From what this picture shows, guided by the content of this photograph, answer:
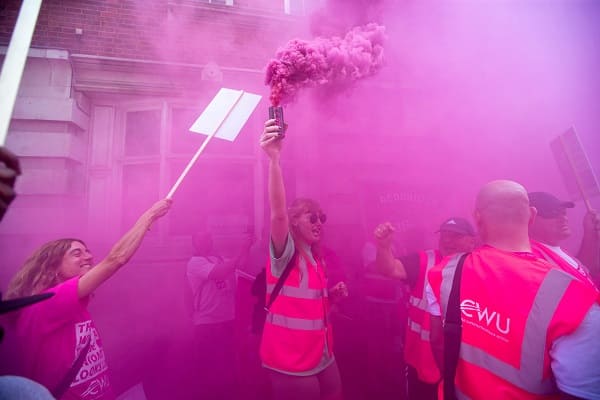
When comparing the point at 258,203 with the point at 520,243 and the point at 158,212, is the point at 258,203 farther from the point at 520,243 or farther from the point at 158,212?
the point at 520,243

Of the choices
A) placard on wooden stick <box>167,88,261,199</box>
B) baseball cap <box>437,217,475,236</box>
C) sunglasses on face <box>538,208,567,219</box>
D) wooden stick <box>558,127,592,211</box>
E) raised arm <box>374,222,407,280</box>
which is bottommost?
raised arm <box>374,222,407,280</box>

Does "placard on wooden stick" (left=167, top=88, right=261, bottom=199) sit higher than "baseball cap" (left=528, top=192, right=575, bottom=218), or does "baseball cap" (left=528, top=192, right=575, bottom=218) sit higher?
"placard on wooden stick" (left=167, top=88, right=261, bottom=199)

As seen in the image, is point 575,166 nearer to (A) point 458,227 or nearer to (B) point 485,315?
(A) point 458,227

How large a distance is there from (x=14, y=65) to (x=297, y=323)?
6.19ft

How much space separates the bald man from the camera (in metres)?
1.11

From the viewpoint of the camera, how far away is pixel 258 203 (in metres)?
4.33

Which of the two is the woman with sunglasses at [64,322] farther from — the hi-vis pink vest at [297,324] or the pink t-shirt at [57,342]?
the hi-vis pink vest at [297,324]

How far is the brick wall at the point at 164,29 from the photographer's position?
12.8 ft

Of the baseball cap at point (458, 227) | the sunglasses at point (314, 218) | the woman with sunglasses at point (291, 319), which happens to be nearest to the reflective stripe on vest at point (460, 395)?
the woman with sunglasses at point (291, 319)

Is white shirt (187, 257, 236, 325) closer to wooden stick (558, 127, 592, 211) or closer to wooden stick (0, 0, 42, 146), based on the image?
wooden stick (0, 0, 42, 146)

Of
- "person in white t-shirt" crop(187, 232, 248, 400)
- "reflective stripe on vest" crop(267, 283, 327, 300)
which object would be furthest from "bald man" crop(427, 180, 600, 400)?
"person in white t-shirt" crop(187, 232, 248, 400)

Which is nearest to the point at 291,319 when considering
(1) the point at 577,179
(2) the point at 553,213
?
(2) the point at 553,213

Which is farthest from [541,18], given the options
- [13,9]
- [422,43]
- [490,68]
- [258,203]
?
[13,9]

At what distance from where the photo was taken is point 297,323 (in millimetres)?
2086
